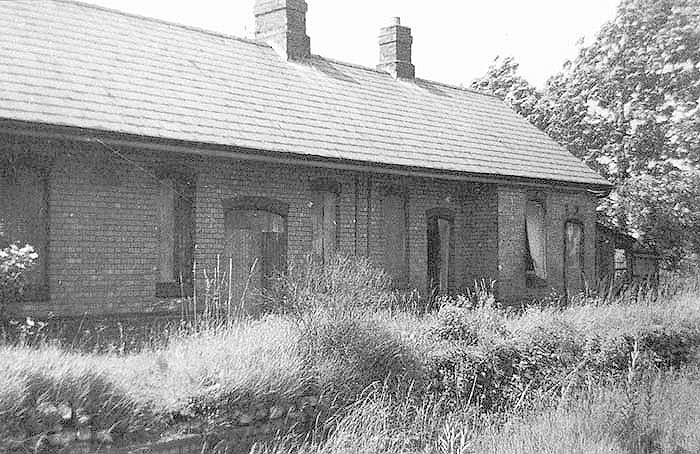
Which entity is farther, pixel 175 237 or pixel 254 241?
pixel 254 241

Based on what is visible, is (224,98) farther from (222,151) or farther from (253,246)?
(253,246)

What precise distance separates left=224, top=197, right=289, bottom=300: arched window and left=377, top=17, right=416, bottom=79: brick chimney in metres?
9.32

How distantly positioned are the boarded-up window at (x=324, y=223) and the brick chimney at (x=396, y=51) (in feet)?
25.7

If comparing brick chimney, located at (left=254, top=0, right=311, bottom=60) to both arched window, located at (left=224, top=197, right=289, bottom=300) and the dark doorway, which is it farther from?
arched window, located at (left=224, top=197, right=289, bottom=300)

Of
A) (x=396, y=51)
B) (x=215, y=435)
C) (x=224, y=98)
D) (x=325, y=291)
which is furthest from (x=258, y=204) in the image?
(x=396, y=51)

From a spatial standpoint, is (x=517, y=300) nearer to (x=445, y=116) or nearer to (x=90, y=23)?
(x=445, y=116)

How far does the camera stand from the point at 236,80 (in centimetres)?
1783

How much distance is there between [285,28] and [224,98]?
15.4 feet

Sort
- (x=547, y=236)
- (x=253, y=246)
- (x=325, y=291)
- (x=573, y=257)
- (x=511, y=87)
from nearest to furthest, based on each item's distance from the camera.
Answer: (x=325, y=291) → (x=253, y=246) → (x=547, y=236) → (x=573, y=257) → (x=511, y=87)

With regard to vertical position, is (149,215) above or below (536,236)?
above

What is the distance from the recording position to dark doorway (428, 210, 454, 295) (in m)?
20.3

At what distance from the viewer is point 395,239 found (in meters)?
19.2

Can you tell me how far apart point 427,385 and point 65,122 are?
6.64 m

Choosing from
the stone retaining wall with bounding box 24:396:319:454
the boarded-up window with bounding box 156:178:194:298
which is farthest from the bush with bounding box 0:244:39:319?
the stone retaining wall with bounding box 24:396:319:454
